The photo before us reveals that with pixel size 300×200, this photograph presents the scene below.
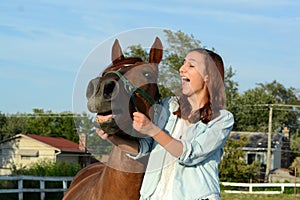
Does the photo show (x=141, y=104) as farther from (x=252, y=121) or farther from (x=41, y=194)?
(x=252, y=121)

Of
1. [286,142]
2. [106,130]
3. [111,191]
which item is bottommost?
[286,142]

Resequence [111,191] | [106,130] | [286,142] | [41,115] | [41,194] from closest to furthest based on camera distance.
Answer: [106,130], [111,191], [41,194], [41,115], [286,142]

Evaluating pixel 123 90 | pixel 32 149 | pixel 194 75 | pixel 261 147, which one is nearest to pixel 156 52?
pixel 194 75

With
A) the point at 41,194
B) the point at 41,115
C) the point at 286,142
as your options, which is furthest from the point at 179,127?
the point at 286,142

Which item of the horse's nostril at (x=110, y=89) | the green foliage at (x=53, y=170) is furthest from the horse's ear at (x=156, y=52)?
the green foliage at (x=53, y=170)

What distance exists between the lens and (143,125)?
2996 millimetres

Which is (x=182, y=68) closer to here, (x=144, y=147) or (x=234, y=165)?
(x=144, y=147)

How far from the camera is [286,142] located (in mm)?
60906

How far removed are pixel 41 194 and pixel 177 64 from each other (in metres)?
13.9

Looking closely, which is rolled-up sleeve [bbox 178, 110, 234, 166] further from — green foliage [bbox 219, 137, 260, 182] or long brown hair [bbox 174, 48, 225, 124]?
green foliage [bbox 219, 137, 260, 182]

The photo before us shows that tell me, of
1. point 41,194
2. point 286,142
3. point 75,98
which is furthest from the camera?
point 286,142

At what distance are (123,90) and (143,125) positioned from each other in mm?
222

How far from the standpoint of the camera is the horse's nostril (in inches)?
117

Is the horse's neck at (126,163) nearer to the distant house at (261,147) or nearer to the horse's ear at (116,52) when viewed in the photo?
the horse's ear at (116,52)
